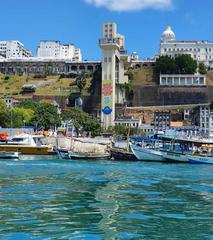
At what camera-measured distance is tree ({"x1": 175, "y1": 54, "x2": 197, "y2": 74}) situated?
389ft

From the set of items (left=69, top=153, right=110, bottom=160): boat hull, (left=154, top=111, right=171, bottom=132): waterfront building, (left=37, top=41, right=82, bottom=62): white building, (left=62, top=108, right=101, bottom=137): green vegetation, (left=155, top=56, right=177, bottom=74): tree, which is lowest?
(left=69, top=153, right=110, bottom=160): boat hull

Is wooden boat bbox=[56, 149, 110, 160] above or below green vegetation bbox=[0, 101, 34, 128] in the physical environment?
below

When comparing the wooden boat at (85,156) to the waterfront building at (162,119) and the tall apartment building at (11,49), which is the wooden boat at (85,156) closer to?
the waterfront building at (162,119)

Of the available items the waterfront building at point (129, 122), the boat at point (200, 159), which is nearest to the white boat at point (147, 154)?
the boat at point (200, 159)

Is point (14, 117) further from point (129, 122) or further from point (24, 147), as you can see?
point (24, 147)

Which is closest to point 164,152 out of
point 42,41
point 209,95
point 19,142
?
point 19,142

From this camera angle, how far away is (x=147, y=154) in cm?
5375

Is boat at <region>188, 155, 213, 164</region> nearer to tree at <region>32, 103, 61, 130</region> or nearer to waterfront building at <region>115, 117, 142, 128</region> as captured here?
tree at <region>32, 103, 61, 130</region>

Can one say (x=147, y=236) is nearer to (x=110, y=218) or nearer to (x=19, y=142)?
(x=110, y=218)

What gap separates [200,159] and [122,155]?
29.1ft

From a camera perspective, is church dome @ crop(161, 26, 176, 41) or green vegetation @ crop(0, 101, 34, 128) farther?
church dome @ crop(161, 26, 176, 41)

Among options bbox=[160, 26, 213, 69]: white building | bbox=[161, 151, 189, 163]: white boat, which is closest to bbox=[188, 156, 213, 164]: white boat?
bbox=[161, 151, 189, 163]: white boat

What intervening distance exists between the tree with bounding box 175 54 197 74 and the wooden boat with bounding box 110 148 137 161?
219ft

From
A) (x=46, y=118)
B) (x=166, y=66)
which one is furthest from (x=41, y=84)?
(x=46, y=118)
